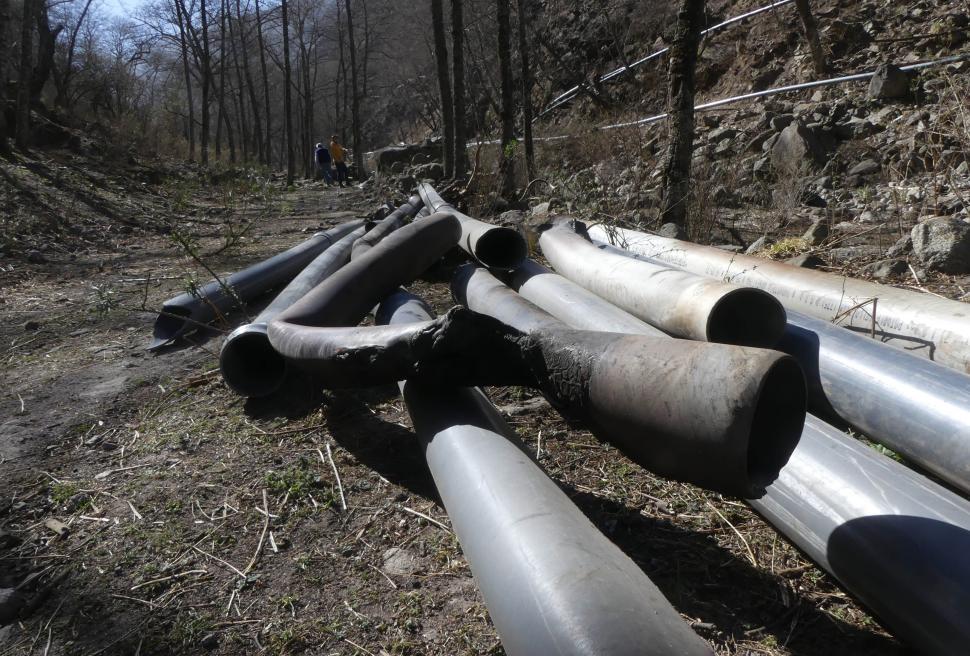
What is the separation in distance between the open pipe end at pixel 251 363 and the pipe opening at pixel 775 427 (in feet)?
7.54

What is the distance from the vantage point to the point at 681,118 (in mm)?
6180

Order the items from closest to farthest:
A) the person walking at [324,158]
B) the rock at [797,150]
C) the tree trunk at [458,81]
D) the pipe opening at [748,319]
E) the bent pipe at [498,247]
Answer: the pipe opening at [748,319]
the bent pipe at [498,247]
the rock at [797,150]
the tree trunk at [458,81]
the person walking at [324,158]

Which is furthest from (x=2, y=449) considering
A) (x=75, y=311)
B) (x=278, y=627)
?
(x=75, y=311)

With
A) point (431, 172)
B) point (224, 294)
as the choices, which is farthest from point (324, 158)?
point (224, 294)

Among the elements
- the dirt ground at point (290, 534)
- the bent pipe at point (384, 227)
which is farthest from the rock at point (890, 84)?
the dirt ground at point (290, 534)

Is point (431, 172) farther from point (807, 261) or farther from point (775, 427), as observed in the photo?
point (775, 427)

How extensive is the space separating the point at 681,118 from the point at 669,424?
5.35 meters

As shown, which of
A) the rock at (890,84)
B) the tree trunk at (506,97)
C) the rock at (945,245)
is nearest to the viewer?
the rock at (945,245)

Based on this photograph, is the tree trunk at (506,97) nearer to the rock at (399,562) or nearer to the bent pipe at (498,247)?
the bent pipe at (498,247)

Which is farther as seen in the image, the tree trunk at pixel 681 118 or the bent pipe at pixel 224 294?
the tree trunk at pixel 681 118

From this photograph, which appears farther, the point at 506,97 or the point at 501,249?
the point at 506,97

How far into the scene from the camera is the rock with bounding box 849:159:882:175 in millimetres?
7699

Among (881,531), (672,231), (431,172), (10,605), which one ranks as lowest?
(10,605)

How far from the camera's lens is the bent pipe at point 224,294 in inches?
168
